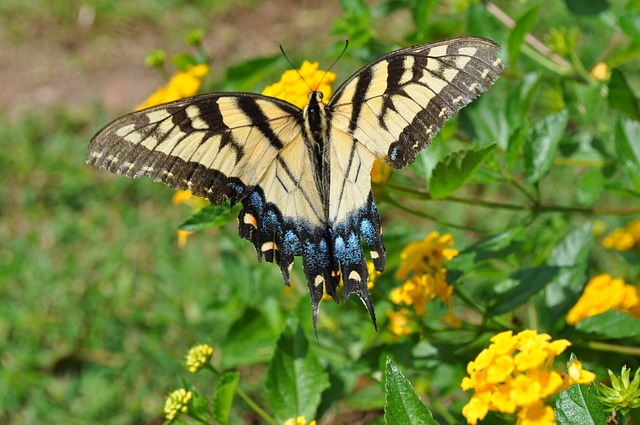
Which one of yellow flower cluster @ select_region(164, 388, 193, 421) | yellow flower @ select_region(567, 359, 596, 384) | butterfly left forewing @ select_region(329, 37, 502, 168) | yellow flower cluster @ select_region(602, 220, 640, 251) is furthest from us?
yellow flower cluster @ select_region(602, 220, 640, 251)

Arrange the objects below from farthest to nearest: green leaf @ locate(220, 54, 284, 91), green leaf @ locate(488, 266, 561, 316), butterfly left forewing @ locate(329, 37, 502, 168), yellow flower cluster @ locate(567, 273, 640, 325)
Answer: green leaf @ locate(220, 54, 284, 91) → yellow flower cluster @ locate(567, 273, 640, 325) → green leaf @ locate(488, 266, 561, 316) → butterfly left forewing @ locate(329, 37, 502, 168)

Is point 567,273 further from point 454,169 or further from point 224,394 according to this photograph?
point 224,394

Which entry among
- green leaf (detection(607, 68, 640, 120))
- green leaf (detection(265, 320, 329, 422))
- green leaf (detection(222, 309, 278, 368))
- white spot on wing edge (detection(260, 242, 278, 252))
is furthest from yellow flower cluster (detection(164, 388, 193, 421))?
green leaf (detection(607, 68, 640, 120))

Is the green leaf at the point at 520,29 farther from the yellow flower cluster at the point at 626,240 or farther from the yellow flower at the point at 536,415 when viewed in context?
the yellow flower at the point at 536,415

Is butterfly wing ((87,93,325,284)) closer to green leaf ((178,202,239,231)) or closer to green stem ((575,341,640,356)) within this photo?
green leaf ((178,202,239,231))

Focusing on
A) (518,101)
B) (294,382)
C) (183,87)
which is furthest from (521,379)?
(183,87)

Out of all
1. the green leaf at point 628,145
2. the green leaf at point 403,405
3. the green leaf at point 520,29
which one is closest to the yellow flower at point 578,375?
the green leaf at point 403,405
